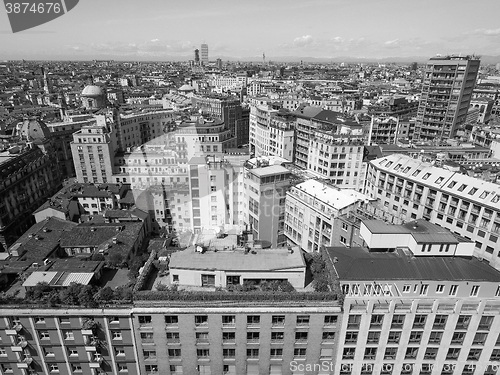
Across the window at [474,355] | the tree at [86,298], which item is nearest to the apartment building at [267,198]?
the tree at [86,298]

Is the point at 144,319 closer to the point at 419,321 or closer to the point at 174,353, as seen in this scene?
the point at 174,353

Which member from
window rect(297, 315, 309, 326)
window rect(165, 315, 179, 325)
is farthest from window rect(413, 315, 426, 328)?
window rect(165, 315, 179, 325)

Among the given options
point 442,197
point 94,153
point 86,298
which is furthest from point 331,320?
point 94,153

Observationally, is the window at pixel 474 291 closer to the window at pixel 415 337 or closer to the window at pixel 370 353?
the window at pixel 415 337

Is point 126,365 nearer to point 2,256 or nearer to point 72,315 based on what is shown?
point 72,315

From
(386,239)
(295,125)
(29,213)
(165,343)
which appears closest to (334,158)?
(295,125)
